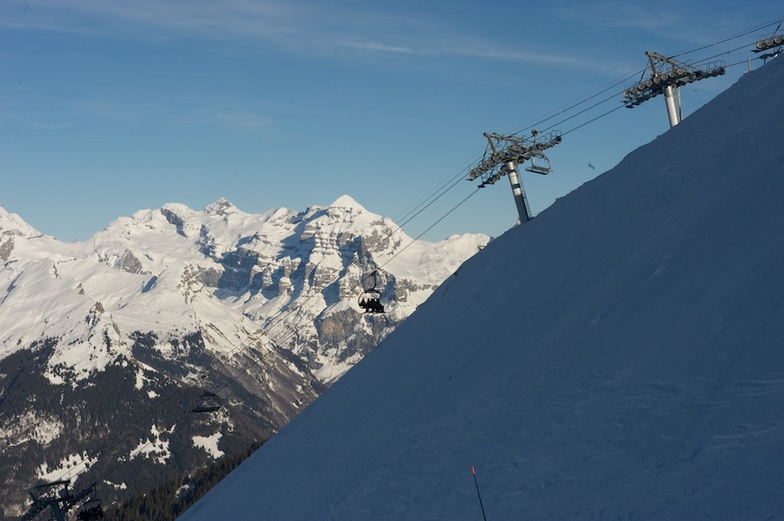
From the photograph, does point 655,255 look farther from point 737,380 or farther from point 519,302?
point 737,380

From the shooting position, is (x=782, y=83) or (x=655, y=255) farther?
(x=782, y=83)

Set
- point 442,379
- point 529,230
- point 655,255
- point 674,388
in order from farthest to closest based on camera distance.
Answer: point 529,230
point 442,379
point 655,255
point 674,388

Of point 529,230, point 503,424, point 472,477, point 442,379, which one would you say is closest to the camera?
point 472,477

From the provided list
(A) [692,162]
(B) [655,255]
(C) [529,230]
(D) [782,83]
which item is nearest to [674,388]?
(B) [655,255]

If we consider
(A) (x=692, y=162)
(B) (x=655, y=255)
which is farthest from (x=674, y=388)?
(A) (x=692, y=162)

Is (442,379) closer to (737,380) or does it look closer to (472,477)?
(472,477)

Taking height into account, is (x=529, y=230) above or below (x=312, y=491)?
above

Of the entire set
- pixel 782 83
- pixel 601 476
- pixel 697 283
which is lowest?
pixel 601 476
